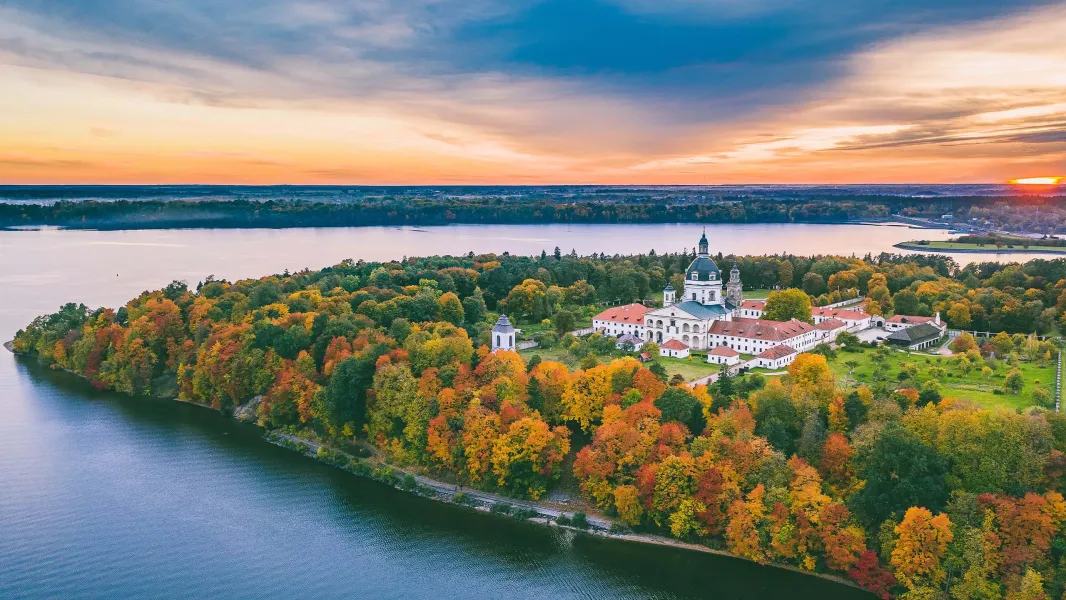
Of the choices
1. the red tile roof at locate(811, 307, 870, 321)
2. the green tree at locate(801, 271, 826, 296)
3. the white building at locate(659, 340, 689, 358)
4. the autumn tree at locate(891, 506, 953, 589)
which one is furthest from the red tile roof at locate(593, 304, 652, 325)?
the autumn tree at locate(891, 506, 953, 589)

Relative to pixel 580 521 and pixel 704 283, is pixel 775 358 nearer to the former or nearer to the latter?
pixel 704 283

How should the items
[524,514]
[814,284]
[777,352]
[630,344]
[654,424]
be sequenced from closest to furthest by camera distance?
[524,514] → [654,424] → [777,352] → [630,344] → [814,284]

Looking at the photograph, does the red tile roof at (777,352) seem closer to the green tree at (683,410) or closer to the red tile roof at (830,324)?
the red tile roof at (830,324)

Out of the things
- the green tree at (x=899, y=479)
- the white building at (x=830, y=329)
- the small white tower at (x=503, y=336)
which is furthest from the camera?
the white building at (x=830, y=329)

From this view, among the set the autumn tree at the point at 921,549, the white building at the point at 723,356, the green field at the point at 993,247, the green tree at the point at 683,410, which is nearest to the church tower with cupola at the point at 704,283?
the white building at the point at 723,356

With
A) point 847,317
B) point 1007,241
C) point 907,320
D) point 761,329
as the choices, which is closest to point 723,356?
point 761,329

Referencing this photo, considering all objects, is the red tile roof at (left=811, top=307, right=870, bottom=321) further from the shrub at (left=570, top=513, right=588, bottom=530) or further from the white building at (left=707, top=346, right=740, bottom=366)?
the shrub at (left=570, top=513, right=588, bottom=530)
